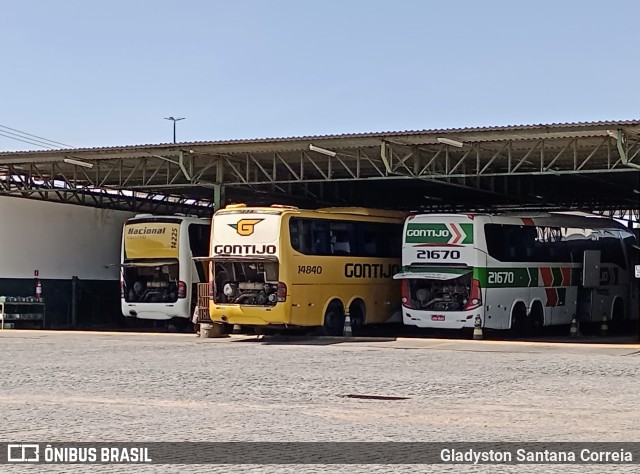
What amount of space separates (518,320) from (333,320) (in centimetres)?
503

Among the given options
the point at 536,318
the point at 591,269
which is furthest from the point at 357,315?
the point at 591,269

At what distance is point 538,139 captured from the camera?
27.3 metres

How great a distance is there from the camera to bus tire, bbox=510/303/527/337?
1168 inches

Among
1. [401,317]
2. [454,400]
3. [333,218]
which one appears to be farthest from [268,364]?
[401,317]

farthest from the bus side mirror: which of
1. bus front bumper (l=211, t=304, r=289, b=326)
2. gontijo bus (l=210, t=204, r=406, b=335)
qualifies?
bus front bumper (l=211, t=304, r=289, b=326)

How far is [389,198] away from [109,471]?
35031 millimetres

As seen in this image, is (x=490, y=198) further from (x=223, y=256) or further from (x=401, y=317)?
(x=223, y=256)

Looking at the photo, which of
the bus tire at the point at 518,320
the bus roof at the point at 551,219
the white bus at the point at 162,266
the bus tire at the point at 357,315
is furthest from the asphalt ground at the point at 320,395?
the white bus at the point at 162,266

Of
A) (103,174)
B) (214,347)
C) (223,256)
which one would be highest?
(103,174)

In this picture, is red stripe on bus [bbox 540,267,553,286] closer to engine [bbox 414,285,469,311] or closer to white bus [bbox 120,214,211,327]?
engine [bbox 414,285,469,311]

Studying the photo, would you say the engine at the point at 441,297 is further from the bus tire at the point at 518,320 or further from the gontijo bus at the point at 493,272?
the bus tire at the point at 518,320

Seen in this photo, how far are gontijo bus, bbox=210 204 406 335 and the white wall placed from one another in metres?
9.81

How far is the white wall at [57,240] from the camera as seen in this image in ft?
113

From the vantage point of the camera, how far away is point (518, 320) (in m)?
29.9
